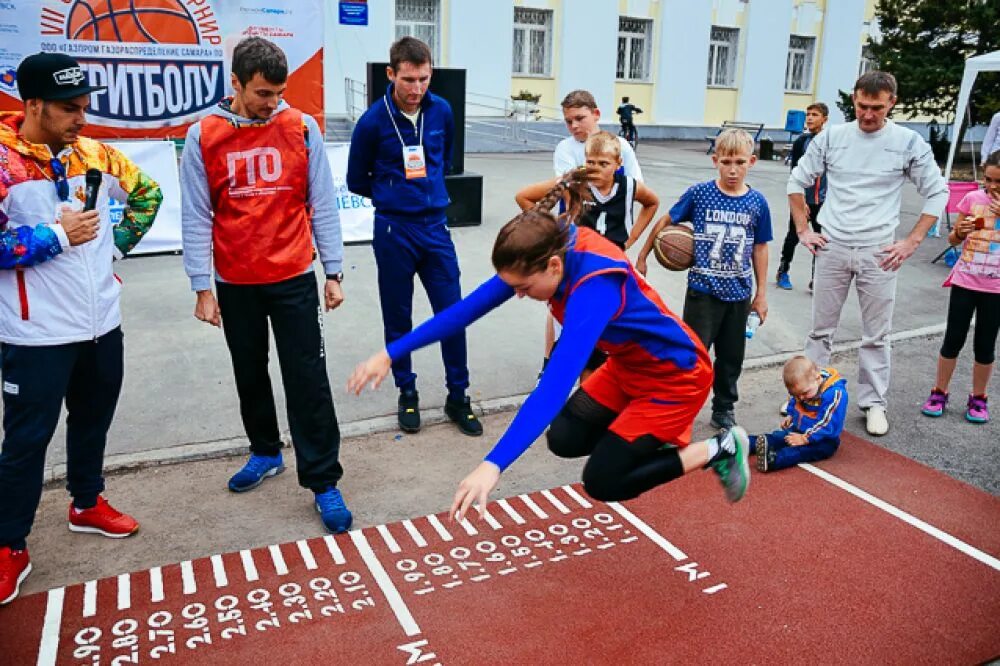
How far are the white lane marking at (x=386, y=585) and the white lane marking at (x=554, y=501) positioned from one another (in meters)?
1.07

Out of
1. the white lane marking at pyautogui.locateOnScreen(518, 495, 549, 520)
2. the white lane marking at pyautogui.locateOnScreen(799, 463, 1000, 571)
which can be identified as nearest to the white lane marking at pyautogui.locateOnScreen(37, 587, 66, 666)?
the white lane marking at pyautogui.locateOnScreen(518, 495, 549, 520)

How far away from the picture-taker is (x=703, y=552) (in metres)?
3.98

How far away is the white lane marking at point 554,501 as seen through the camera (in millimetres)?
4414

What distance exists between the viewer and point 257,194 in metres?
3.87

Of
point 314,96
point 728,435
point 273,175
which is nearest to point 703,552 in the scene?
point 728,435

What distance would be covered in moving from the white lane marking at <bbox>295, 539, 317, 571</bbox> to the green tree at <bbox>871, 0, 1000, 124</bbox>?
970 inches

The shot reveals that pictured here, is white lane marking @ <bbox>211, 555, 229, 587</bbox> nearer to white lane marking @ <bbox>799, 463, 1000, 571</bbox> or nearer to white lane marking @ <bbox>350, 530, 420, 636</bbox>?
white lane marking @ <bbox>350, 530, 420, 636</bbox>

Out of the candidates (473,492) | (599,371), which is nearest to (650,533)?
(599,371)

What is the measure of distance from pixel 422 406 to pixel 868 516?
2968mm

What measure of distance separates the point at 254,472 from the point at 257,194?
164 cm

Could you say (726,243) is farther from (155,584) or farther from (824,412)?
(155,584)

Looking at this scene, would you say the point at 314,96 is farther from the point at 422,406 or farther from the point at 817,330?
the point at 817,330

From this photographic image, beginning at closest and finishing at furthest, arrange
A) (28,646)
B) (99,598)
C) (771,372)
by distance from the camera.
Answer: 1. (28,646)
2. (99,598)
3. (771,372)

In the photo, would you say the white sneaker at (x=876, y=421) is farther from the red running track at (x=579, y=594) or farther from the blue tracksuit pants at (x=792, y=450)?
the red running track at (x=579, y=594)
